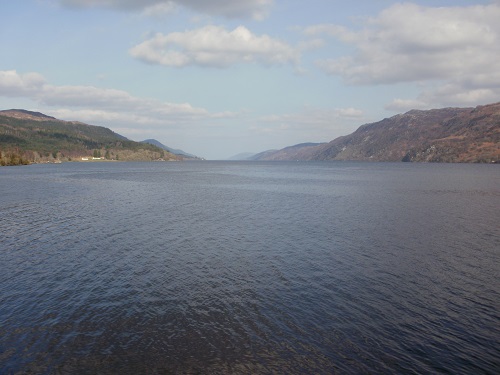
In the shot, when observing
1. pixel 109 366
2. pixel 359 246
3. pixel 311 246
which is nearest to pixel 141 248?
pixel 311 246

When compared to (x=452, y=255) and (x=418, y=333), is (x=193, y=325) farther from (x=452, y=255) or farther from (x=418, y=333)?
(x=452, y=255)

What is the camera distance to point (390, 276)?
35.9 m

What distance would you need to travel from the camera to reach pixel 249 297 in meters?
30.6

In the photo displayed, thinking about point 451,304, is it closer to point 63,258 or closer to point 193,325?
point 193,325

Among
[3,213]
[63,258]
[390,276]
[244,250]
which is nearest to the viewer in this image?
[390,276]

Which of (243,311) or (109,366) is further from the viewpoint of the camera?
(243,311)

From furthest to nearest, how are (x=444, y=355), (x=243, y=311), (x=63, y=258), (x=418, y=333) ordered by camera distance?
(x=63, y=258), (x=243, y=311), (x=418, y=333), (x=444, y=355)

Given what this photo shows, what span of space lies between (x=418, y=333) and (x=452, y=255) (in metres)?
22.5

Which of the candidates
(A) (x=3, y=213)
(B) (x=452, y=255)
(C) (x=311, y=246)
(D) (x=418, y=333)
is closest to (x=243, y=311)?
(D) (x=418, y=333)

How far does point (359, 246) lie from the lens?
47500 mm

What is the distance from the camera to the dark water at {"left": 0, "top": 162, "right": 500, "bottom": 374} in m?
21.9

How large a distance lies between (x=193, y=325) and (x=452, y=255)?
3404 centimetres

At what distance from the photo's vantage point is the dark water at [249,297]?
2188cm

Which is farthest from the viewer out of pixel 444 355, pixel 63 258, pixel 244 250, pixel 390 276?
pixel 244 250
